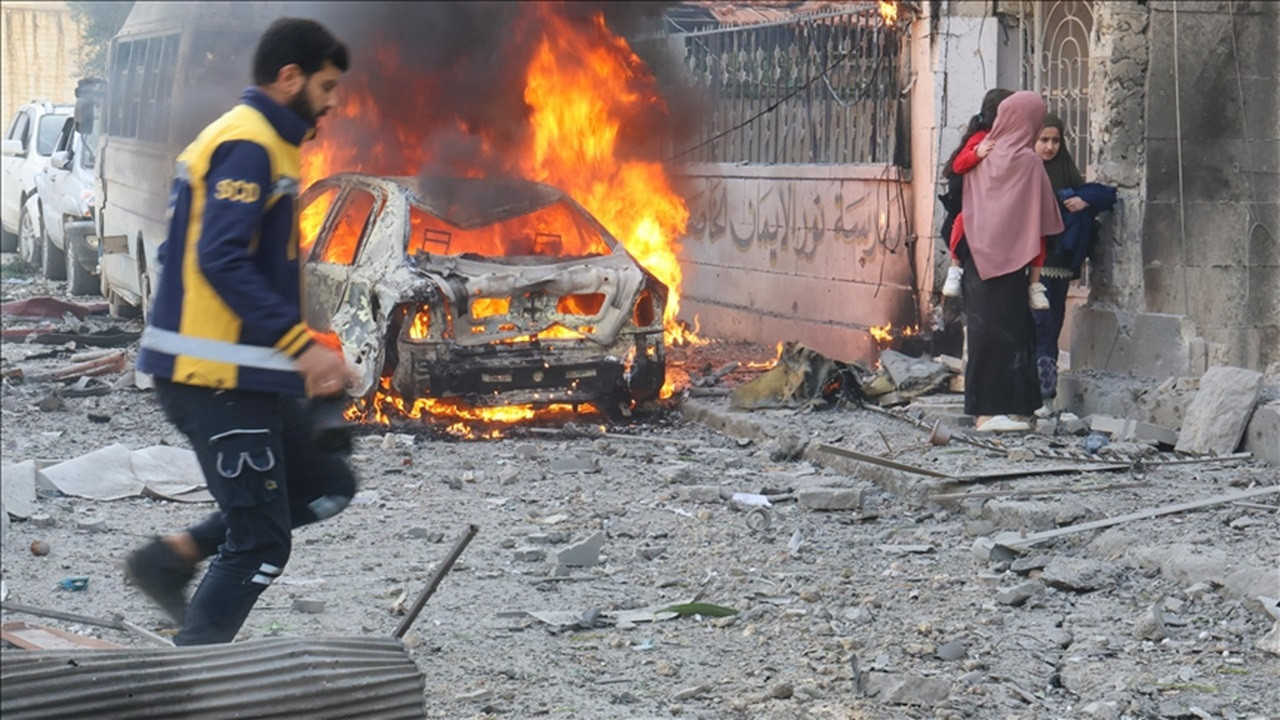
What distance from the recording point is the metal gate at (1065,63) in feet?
35.5

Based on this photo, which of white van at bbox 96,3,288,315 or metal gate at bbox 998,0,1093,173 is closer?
metal gate at bbox 998,0,1093,173

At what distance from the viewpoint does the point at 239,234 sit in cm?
429

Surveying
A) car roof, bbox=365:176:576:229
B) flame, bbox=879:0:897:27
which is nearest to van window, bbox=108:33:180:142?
car roof, bbox=365:176:576:229

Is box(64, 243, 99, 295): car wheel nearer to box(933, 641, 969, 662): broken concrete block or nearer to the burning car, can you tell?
the burning car

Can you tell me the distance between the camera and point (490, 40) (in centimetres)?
1583

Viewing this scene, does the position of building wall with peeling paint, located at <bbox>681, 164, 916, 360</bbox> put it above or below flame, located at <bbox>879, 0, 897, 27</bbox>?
below

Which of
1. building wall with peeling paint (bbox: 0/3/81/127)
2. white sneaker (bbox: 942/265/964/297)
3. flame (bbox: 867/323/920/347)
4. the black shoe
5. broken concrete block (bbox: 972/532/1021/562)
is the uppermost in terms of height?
building wall with peeling paint (bbox: 0/3/81/127)

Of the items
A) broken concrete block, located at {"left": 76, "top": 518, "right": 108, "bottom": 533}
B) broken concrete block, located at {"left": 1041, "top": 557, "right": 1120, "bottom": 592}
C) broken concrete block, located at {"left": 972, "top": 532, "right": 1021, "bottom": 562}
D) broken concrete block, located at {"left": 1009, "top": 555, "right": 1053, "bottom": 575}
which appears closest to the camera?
broken concrete block, located at {"left": 1041, "top": 557, "right": 1120, "bottom": 592}

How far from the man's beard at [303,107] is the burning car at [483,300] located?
5.17 meters

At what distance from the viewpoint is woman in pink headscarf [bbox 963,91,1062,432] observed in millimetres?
9297

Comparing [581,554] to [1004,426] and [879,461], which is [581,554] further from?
[1004,426]

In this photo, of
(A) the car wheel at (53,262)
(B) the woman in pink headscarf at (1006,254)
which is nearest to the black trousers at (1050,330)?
(B) the woman in pink headscarf at (1006,254)

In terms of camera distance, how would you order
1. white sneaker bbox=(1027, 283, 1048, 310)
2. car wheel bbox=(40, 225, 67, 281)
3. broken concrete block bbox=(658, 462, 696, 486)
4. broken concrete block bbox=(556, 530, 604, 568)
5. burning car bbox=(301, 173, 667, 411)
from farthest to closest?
car wheel bbox=(40, 225, 67, 281)
burning car bbox=(301, 173, 667, 411)
white sneaker bbox=(1027, 283, 1048, 310)
broken concrete block bbox=(658, 462, 696, 486)
broken concrete block bbox=(556, 530, 604, 568)

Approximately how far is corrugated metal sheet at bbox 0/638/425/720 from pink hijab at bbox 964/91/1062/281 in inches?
236
